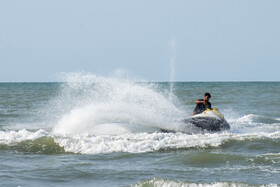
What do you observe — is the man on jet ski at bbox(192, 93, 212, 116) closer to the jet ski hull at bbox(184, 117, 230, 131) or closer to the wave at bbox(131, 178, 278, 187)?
the jet ski hull at bbox(184, 117, 230, 131)

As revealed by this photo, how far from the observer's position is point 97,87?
1819 centimetres

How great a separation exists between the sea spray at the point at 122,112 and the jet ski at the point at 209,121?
63cm

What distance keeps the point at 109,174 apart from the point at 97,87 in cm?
972

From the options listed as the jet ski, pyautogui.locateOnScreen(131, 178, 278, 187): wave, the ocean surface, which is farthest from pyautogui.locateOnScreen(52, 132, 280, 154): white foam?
pyautogui.locateOnScreen(131, 178, 278, 187): wave

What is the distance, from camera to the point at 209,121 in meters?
14.4

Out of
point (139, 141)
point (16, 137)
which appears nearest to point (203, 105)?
point (139, 141)

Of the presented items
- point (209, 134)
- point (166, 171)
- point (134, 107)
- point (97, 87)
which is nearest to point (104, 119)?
point (134, 107)

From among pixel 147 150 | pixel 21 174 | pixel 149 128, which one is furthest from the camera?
pixel 149 128

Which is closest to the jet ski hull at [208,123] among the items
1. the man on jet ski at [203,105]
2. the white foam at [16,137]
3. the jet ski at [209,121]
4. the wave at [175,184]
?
the jet ski at [209,121]

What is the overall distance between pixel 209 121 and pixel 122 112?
3.23 meters

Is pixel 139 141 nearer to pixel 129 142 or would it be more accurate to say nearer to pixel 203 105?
pixel 129 142

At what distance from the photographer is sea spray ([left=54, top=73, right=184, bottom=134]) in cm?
1481

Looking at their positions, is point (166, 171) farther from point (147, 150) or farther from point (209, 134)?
point (209, 134)

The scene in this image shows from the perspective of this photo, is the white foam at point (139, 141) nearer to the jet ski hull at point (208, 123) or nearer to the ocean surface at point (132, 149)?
the ocean surface at point (132, 149)
